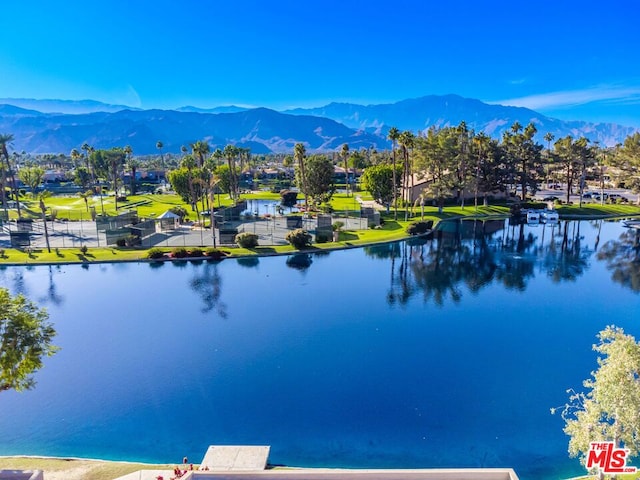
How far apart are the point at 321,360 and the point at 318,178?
57.9 meters

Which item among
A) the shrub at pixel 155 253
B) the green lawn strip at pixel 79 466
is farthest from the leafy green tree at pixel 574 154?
the green lawn strip at pixel 79 466

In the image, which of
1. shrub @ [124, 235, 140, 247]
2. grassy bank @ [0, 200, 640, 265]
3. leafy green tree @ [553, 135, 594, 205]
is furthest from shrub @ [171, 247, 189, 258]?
leafy green tree @ [553, 135, 594, 205]

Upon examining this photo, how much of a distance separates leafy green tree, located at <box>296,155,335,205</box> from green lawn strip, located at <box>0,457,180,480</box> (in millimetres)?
67112

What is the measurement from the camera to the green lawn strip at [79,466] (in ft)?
56.4

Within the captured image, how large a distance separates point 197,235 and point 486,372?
46.3m

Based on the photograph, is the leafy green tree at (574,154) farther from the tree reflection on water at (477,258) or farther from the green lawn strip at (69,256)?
the green lawn strip at (69,256)

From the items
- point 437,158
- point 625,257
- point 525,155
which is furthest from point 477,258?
point 525,155

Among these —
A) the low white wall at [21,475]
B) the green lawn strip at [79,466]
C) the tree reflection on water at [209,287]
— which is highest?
the low white wall at [21,475]

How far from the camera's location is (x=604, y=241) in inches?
2474

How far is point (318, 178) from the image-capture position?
82062 millimetres

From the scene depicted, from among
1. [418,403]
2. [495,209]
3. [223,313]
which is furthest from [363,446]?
[495,209]

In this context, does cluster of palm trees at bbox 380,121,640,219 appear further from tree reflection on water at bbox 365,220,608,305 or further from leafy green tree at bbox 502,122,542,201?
tree reflection on water at bbox 365,220,608,305

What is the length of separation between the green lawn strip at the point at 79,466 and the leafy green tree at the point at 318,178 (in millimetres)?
67112

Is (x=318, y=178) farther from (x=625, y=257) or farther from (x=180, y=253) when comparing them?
(x=625, y=257)
